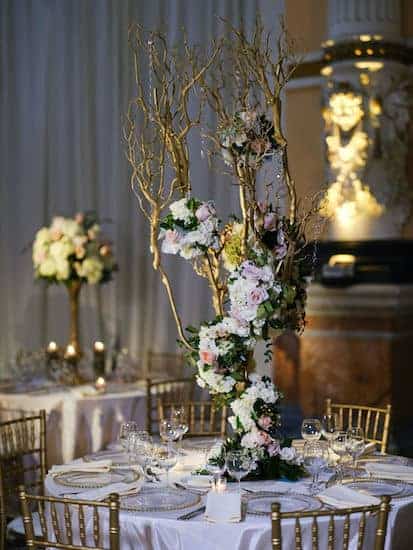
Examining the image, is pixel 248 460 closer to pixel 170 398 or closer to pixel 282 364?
pixel 170 398

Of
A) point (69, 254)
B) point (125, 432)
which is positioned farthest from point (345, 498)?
point (69, 254)

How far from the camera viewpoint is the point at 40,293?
7.95 meters

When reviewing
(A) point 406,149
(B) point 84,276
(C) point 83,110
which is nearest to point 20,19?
(C) point 83,110

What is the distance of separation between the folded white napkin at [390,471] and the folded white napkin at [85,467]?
1084 mm

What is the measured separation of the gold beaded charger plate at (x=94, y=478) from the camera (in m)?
3.65

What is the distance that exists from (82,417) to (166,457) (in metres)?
2.19

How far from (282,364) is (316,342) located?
1.14 feet

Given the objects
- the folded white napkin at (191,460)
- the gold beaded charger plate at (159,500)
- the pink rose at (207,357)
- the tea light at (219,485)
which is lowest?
the gold beaded charger plate at (159,500)

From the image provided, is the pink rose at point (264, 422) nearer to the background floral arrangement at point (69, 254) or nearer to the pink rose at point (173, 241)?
the pink rose at point (173, 241)

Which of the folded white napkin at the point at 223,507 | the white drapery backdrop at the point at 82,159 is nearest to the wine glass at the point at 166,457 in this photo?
the folded white napkin at the point at 223,507

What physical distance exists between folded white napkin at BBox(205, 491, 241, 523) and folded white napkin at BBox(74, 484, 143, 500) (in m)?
0.35

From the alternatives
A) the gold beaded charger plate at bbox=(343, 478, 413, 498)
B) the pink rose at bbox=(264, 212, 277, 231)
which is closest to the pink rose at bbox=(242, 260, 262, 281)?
the pink rose at bbox=(264, 212, 277, 231)

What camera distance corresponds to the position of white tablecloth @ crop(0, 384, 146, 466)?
18.8ft

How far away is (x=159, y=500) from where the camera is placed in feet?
11.2
